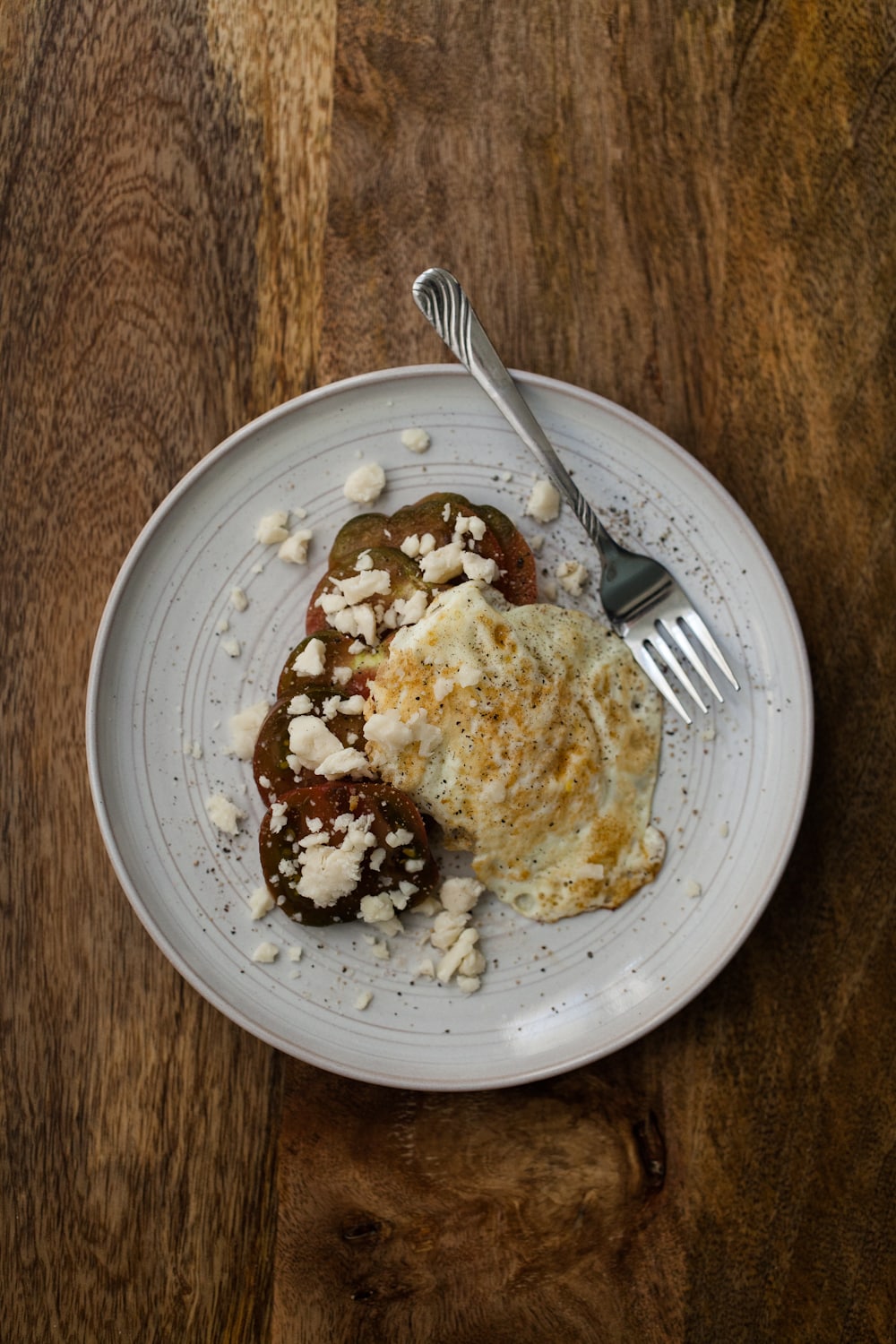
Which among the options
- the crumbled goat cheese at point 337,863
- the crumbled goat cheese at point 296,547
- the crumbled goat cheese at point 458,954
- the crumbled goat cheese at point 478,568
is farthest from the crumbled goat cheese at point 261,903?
the crumbled goat cheese at point 478,568

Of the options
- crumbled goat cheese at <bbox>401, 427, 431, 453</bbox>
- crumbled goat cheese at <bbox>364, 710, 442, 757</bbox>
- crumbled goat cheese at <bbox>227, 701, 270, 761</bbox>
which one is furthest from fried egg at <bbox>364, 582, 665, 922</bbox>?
crumbled goat cheese at <bbox>401, 427, 431, 453</bbox>

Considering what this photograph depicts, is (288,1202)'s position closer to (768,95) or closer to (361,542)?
(361,542)

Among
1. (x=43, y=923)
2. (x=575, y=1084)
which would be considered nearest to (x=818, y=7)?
(x=575, y=1084)

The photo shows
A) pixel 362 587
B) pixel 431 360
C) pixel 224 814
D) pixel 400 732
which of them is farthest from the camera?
pixel 431 360

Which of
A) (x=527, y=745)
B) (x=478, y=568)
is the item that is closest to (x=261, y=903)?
(x=527, y=745)

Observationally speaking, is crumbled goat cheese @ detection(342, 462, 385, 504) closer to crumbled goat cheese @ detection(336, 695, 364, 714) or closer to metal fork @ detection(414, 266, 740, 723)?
metal fork @ detection(414, 266, 740, 723)

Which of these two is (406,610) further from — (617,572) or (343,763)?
(617,572)
